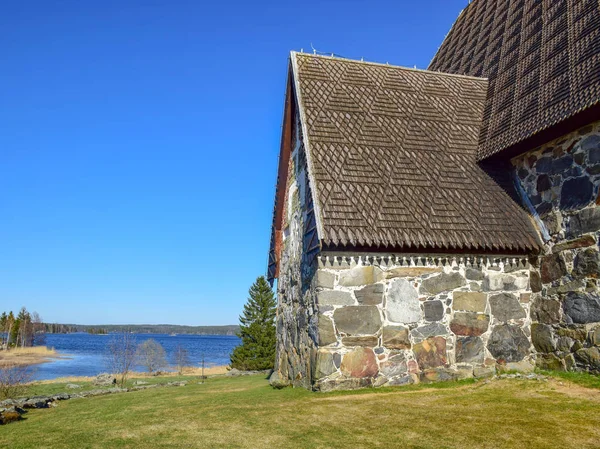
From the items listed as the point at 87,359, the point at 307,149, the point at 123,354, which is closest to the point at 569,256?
the point at 307,149

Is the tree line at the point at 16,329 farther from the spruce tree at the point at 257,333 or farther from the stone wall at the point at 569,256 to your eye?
the stone wall at the point at 569,256

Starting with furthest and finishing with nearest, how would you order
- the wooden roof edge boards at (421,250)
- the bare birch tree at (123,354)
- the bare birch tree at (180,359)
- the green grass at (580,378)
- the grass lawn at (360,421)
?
the bare birch tree at (180,359), the bare birch tree at (123,354), the wooden roof edge boards at (421,250), the green grass at (580,378), the grass lawn at (360,421)

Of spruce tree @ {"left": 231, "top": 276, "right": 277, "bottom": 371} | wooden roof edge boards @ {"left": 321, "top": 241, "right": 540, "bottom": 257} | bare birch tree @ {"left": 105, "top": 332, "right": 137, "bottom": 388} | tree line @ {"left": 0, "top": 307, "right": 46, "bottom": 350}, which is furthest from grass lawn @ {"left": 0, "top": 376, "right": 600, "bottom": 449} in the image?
tree line @ {"left": 0, "top": 307, "right": 46, "bottom": 350}

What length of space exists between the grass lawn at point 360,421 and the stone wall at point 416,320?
0.43 metres

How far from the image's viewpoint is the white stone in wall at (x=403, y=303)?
8703mm

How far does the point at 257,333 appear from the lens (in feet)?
113

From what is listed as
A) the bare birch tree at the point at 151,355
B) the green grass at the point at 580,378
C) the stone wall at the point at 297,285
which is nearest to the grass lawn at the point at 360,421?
the green grass at the point at 580,378

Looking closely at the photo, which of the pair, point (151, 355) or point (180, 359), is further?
point (180, 359)

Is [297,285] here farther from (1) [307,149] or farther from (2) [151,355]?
(2) [151,355]

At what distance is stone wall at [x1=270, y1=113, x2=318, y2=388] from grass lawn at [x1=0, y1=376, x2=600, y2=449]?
4.51ft

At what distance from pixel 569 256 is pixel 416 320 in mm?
3100

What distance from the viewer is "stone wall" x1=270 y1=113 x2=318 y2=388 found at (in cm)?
927

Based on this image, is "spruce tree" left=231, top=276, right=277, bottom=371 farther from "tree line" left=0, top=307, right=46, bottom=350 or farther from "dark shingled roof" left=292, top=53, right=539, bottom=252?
"tree line" left=0, top=307, right=46, bottom=350

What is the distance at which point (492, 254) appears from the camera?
30.3 ft
